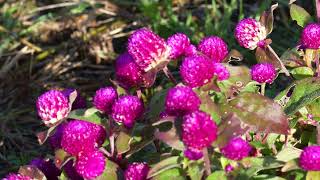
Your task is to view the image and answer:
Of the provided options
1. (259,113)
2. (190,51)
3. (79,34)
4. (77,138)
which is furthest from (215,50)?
(79,34)

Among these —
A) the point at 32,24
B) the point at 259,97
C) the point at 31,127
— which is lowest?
the point at 31,127

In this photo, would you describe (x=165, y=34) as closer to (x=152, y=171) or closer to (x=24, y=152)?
(x=24, y=152)

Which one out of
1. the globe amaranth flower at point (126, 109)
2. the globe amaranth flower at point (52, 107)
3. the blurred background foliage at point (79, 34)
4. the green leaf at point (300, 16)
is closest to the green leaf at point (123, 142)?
the globe amaranth flower at point (126, 109)

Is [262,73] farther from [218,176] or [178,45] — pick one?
[218,176]

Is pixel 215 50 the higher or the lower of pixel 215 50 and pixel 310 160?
the higher

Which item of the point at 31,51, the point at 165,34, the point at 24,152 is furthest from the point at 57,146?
the point at 31,51

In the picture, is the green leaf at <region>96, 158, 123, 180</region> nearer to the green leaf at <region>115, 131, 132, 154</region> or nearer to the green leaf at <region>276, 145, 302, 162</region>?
the green leaf at <region>115, 131, 132, 154</region>
